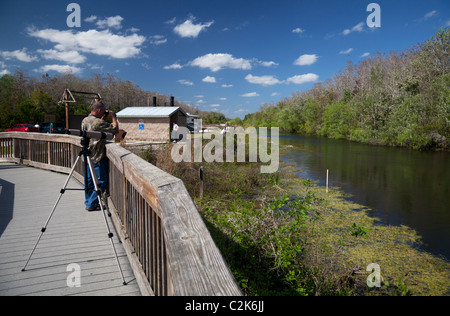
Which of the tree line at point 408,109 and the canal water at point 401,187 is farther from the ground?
the tree line at point 408,109

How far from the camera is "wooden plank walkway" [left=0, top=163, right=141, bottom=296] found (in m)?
2.66

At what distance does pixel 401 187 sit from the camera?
1755 cm

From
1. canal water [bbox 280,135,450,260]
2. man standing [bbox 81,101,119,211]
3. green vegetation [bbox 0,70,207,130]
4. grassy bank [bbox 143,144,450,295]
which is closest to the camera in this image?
man standing [bbox 81,101,119,211]

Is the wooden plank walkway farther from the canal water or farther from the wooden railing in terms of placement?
the canal water

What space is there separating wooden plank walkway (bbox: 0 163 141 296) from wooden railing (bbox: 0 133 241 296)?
0.83 ft

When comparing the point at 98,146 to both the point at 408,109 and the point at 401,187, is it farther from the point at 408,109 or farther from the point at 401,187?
→ the point at 408,109

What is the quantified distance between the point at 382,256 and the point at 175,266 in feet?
27.8

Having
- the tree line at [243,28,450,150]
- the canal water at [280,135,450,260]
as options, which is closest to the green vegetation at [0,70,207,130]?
the canal water at [280,135,450,260]

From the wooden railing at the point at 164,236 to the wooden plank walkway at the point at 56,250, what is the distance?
0.25 m

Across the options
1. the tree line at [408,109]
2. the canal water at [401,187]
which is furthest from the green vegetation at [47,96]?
the tree line at [408,109]

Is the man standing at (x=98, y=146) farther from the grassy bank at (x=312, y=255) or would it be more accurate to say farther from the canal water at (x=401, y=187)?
the canal water at (x=401, y=187)

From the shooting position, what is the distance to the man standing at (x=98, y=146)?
4.61m

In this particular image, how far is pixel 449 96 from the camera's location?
33.2 metres
